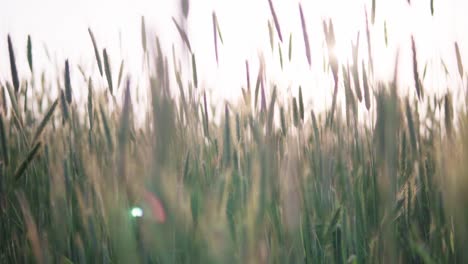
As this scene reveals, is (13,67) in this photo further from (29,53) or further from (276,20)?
(276,20)

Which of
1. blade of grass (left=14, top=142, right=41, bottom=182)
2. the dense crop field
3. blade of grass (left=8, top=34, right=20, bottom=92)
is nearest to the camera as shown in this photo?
the dense crop field

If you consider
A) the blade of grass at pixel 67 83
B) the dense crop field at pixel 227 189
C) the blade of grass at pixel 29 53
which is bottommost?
the dense crop field at pixel 227 189

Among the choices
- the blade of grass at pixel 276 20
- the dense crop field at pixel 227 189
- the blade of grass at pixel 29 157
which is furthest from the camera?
the blade of grass at pixel 276 20

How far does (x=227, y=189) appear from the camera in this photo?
0.62 meters

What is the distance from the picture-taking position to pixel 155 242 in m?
0.45

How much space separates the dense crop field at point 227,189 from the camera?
1.50ft

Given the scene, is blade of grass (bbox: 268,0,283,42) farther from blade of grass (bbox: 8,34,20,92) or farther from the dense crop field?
blade of grass (bbox: 8,34,20,92)

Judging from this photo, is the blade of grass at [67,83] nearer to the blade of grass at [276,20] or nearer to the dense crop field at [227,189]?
the dense crop field at [227,189]

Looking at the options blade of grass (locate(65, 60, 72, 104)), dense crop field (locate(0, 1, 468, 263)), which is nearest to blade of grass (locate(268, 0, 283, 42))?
dense crop field (locate(0, 1, 468, 263))

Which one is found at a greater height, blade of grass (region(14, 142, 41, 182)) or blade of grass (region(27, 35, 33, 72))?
blade of grass (region(27, 35, 33, 72))

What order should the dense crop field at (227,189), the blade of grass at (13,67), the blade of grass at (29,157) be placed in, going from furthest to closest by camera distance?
1. the blade of grass at (13,67)
2. the blade of grass at (29,157)
3. the dense crop field at (227,189)

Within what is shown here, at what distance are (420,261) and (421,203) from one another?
0.14 metres

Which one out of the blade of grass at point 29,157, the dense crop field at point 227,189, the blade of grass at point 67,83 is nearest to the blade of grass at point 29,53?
the dense crop field at point 227,189

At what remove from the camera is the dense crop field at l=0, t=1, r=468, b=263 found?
0.46 m
